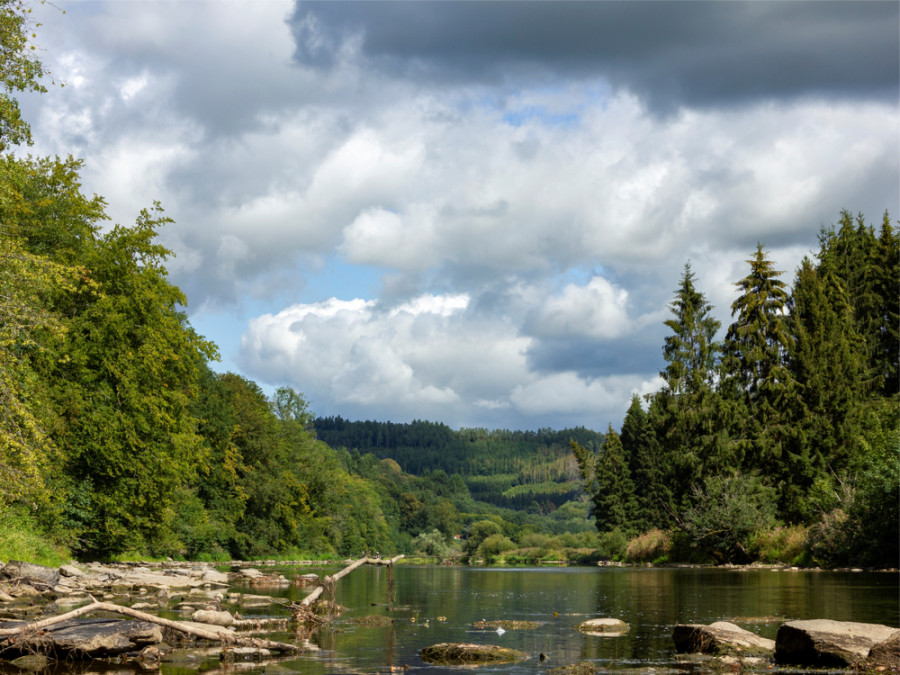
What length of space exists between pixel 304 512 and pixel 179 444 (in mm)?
51416

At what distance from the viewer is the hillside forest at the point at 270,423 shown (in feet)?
105

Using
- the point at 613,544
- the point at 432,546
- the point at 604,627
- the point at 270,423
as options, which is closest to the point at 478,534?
the point at 432,546

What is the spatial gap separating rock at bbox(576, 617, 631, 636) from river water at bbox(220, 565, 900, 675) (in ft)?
1.29

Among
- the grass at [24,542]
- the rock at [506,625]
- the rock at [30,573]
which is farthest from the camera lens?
the grass at [24,542]

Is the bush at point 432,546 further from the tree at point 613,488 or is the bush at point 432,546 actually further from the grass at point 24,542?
the grass at point 24,542

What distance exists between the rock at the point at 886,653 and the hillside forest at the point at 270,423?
18073mm

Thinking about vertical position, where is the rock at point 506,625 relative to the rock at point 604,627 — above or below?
below

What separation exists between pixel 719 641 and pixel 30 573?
2202 centimetres

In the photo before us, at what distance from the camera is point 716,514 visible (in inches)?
2303

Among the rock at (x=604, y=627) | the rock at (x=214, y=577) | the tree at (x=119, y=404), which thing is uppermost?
the tree at (x=119, y=404)

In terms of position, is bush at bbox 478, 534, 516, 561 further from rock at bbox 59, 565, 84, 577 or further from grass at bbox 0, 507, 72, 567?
rock at bbox 59, 565, 84, 577

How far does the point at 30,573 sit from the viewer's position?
27.1 metres

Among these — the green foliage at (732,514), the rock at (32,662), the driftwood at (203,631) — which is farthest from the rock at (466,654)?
the green foliage at (732,514)

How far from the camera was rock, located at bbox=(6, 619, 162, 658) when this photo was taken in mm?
15922
